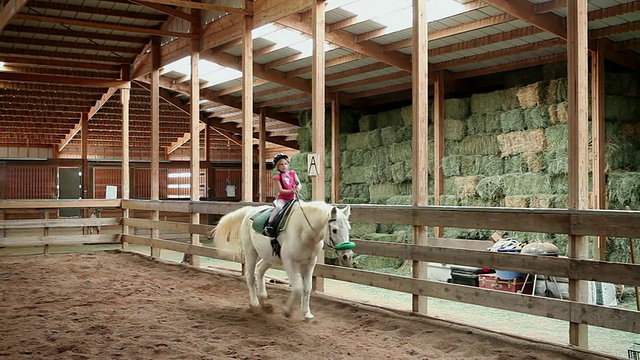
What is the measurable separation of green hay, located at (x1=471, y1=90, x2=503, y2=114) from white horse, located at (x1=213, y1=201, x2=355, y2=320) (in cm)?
611

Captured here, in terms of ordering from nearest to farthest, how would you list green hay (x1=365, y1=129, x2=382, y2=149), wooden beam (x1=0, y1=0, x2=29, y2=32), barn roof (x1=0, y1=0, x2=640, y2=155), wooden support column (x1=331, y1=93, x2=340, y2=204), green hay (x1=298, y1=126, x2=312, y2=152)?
wooden beam (x1=0, y1=0, x2=29, y2=32)
barn roof (x1=0, y1=0, x2=640, y2=155)
green hay (x1=365, y1=129, x2=382, y2=149)
wooden support column (x1=331, y1=93, x2=340, y2=204)
green hay (x1=298, y1=126, x2=312, y2=152)

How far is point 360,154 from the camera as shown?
47.7 feet

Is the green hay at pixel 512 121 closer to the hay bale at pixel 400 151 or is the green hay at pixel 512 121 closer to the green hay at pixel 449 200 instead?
the green hay at pixel 449 200

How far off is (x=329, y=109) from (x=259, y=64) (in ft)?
10.1

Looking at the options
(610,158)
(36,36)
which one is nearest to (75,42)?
(36,36)

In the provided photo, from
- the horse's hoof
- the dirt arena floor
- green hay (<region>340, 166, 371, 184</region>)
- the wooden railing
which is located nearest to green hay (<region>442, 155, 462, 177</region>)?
green hay (<region>340, 166, 371, 184</region>)

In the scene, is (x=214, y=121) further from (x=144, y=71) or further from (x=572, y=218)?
(x=572, y=218)

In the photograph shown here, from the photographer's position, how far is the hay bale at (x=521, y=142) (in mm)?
10169

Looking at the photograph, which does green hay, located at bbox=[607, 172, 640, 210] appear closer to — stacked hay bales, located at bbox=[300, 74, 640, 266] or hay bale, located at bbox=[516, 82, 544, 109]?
stacked hay bales, located at bbox=[300, 74, 640, 266]

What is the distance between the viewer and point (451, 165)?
11852 millimetres

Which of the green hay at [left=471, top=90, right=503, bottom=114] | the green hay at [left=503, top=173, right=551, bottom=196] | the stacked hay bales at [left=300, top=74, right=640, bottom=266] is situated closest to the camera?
the stacked hay bales at [left=300, top=74, right=640, bottom=266]

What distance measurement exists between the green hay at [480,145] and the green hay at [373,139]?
256cm

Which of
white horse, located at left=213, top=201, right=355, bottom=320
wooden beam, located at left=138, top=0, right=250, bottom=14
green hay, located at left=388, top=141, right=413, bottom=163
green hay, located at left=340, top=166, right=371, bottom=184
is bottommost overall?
white horse, located at left=213, top=201, right=355, bottom=320

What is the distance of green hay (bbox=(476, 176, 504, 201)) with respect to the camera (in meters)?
10.7
